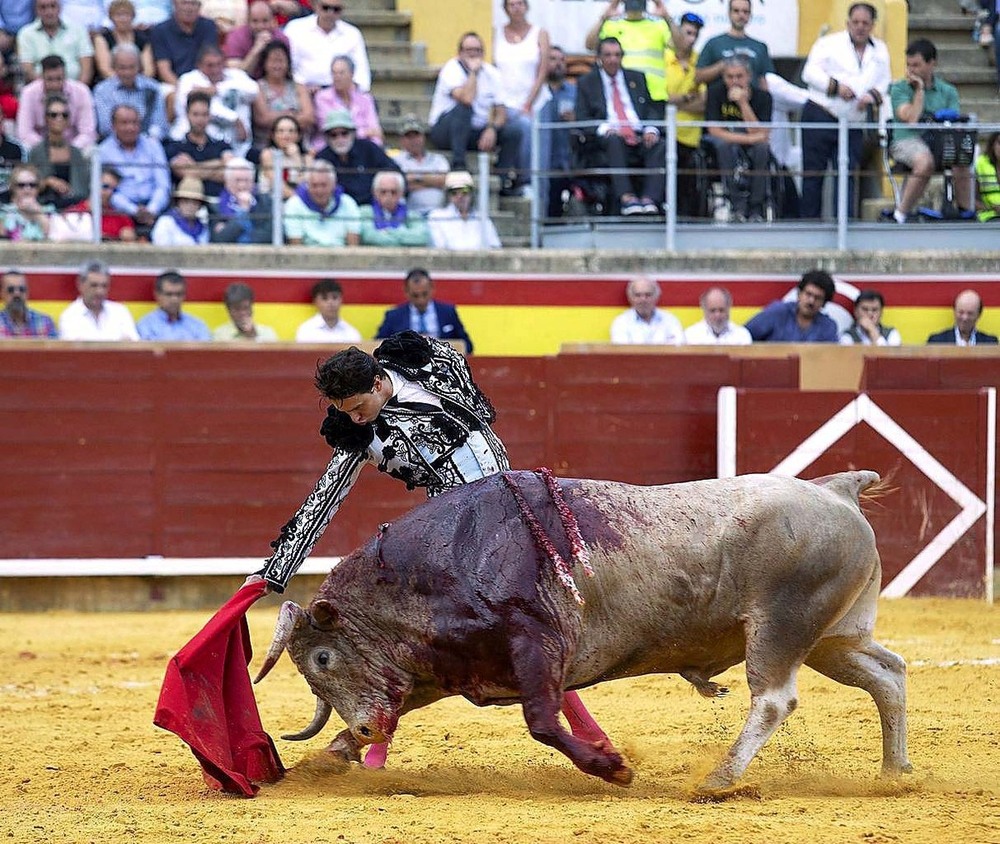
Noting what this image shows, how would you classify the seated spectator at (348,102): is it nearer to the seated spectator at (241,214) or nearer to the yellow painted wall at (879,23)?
the seated spectator at (241,214)

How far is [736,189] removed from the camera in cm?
1020

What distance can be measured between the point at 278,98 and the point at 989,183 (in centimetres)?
426

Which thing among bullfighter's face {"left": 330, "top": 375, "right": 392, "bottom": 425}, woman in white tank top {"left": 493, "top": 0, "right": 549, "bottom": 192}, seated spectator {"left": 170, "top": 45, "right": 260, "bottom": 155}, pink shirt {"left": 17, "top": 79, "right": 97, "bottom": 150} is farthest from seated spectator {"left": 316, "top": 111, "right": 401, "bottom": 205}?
bullfighter's face {"left": 330, "top": 375, "right": 392, "bottom": 425}

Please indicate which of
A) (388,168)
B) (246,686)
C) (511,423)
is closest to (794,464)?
(511,423)

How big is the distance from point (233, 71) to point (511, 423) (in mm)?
2936

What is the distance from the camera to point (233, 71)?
10.1 m

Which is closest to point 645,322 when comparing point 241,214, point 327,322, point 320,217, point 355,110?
point 327,322

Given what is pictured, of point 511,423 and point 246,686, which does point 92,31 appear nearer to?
point 511,423

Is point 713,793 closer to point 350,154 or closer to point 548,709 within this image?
point 548,709

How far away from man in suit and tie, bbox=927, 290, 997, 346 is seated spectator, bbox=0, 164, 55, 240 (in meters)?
5.01

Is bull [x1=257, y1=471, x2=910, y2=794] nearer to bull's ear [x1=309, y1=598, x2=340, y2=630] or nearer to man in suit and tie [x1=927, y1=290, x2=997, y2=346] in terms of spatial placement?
bull's ear [x1=309, y1=598, x2=340, y2=630]

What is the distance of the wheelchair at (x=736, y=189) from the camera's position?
10.1 m

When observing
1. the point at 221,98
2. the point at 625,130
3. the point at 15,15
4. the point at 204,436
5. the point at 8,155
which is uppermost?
the point at 15,15

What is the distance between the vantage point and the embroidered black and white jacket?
4605 millimetres
